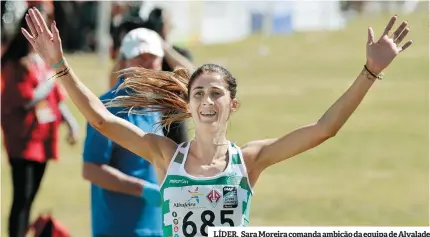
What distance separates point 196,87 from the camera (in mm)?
5297

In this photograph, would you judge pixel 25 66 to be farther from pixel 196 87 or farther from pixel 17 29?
pixel 196 87

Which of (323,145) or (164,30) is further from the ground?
(323,145)

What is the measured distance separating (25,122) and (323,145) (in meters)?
8.04

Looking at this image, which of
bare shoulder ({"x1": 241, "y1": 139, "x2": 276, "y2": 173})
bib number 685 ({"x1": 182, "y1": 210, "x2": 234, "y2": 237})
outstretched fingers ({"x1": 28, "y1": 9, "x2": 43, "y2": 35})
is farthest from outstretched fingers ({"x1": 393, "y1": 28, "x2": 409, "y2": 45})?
outstretched fingers ({"x1": 28, "y1": 9, "x2": 43, "y2": 35})

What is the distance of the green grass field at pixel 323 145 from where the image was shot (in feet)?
38.6

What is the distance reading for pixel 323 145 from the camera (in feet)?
54.3

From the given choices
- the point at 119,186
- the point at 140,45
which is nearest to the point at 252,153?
the point at 119,186

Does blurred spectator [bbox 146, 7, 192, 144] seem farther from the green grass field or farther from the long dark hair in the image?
the green grass field

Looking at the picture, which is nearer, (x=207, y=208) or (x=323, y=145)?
(x=207, y=208)

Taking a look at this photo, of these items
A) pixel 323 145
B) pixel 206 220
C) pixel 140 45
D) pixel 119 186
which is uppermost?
pixel 323 145

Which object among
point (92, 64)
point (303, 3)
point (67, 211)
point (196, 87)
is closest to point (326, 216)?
point (67, 211)

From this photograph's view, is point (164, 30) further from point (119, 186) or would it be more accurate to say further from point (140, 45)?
point (119, 186)

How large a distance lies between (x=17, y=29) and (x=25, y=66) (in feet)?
1.04

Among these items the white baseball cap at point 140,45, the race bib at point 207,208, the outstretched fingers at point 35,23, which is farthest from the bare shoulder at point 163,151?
the white baseball cap at point 140,45
